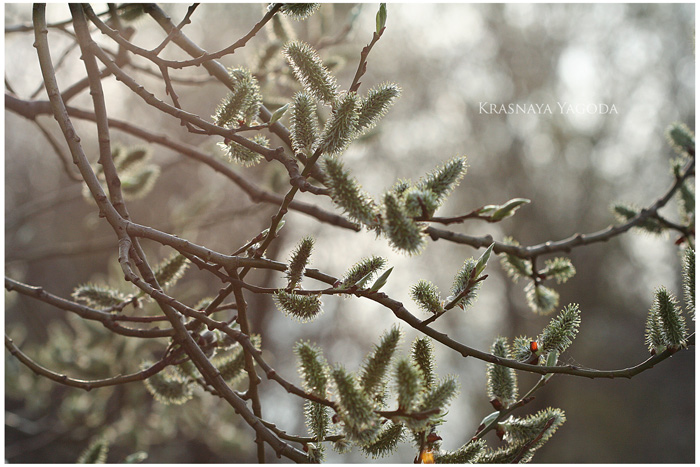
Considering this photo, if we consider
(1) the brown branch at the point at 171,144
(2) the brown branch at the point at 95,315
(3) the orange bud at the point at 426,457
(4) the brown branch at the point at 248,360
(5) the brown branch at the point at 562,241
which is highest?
(1) the brown branch at the point at 171,144

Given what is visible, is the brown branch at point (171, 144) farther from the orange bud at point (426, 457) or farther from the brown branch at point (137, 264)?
the orange bud at point (426, 457)

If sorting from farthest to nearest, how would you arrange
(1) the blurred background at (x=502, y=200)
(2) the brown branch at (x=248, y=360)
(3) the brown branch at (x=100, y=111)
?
(1) the blurred background at (x=502, y=200) → (3) the brown branch at (x=100, y=111) → (2) the brown branch at (x=248, y=360)

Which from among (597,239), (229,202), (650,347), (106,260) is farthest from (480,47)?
(650,347)

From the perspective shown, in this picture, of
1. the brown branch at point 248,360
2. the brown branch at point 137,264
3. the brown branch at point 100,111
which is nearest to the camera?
the brown branch at point 137,264

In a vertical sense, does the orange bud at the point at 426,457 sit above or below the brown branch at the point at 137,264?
below

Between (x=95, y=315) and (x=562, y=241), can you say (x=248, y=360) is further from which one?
(x=562, y=241)

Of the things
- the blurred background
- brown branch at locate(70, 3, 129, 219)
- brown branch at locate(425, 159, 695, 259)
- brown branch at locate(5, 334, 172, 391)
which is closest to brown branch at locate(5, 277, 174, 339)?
brown branch at locate(5, 334, 172, 391)

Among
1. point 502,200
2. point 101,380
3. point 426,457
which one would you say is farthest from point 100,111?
point 502,200

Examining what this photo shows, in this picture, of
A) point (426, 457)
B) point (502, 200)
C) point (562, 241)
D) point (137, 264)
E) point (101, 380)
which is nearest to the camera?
point (426, 457)

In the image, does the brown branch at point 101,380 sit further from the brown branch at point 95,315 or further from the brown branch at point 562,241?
the brown branch at point 562,241

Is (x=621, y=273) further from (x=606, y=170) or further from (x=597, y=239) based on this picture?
(x=597, y=239)

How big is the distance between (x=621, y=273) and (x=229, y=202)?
5.34m

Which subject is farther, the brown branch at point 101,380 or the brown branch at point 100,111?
the brown branch at point 100,111

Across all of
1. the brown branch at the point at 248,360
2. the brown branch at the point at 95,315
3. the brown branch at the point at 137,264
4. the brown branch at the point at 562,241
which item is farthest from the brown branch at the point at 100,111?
the brown branch at the point at 562,241
